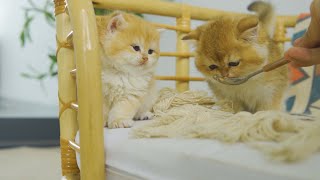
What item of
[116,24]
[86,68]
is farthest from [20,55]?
[86,68]

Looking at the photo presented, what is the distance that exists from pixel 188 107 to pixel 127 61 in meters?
0.19

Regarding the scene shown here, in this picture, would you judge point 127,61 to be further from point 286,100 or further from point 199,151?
point 286,100

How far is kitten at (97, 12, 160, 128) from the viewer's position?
2.94ft

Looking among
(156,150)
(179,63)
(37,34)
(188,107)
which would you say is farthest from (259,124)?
(37,34)

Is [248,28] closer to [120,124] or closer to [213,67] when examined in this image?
[213,67]

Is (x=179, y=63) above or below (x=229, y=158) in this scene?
above

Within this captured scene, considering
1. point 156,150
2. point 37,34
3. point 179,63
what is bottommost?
point 156,150

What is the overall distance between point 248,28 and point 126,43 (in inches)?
12.8

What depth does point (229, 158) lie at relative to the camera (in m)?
0.45

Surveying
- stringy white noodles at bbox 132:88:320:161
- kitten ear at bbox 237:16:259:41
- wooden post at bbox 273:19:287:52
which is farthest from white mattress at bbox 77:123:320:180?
wooden post at bbox 273:19:287:52

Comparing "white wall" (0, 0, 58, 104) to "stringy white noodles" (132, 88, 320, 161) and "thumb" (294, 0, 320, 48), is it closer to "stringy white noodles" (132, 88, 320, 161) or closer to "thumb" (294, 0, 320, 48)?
"stringy white noodles" (132, 88, 320, 161)

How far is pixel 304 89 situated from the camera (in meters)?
1.19

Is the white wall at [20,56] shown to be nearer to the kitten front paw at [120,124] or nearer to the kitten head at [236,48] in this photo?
the kitten head at [236,48]

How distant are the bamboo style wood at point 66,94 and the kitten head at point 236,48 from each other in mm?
389
